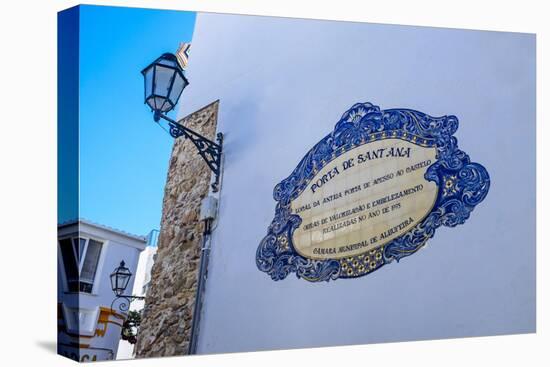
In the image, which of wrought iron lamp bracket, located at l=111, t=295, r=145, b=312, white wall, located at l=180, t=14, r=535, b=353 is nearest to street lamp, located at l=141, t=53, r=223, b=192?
white wall, located at l=180, t=14, r=535, b=353

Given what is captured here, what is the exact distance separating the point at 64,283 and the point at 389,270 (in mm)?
2335

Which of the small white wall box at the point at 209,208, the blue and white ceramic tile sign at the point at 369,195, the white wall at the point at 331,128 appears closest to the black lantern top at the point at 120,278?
the white wall at the point at 331,128

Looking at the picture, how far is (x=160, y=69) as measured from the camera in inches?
213

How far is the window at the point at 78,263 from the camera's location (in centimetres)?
474

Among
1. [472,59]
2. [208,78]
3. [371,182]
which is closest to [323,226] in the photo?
[371,182]

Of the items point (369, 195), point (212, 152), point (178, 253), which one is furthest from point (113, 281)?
point (369, 195)

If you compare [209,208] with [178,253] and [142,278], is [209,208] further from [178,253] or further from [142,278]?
[142,278]

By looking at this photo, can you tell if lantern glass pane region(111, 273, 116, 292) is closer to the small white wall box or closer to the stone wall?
the stone wall

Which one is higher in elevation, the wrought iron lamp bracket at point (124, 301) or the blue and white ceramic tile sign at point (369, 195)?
the blue and white ceramic tile sign at point (369, 195)

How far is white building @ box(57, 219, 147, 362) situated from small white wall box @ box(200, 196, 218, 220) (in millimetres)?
1156

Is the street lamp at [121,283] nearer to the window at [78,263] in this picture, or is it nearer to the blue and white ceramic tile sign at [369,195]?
the window at [78,263]

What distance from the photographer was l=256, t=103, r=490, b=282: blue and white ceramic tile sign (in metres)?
4.74

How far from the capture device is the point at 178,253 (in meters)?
6.33

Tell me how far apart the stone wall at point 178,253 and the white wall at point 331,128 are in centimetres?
23
